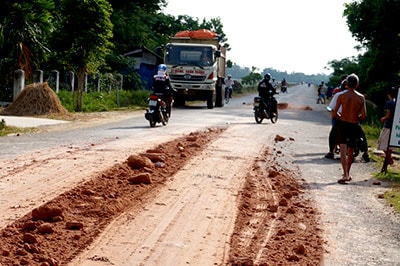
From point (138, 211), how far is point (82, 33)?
2029cm

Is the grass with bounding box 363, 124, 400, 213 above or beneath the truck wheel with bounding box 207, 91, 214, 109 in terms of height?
beneath

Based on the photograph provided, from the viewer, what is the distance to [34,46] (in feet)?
85.9

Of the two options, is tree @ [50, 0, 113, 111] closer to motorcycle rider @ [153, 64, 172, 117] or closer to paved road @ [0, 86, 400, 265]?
motorcycle rider @ [153, 64, 172, 117]

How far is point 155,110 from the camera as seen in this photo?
18891 mm

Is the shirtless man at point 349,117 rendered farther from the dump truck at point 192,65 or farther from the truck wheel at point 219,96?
the truck wheel at point 219,96

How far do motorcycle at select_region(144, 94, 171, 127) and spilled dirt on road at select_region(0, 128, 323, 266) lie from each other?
7.74 meters

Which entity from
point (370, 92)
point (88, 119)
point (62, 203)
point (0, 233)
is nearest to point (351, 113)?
point (62, 203)

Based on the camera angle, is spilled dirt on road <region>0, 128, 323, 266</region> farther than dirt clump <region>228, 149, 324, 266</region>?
No

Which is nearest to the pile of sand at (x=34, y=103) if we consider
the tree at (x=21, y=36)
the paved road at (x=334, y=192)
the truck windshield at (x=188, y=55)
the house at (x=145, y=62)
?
the tree at (x=21, y=36)

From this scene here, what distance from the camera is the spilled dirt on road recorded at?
581 centimetres

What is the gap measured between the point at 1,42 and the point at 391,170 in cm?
1650

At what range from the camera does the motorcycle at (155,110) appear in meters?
18.9

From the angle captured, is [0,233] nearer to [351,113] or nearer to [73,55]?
[351,113]

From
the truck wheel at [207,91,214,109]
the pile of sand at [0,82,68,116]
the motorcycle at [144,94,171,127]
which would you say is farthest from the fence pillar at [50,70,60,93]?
the motorcycle at [144,94,171,127]
